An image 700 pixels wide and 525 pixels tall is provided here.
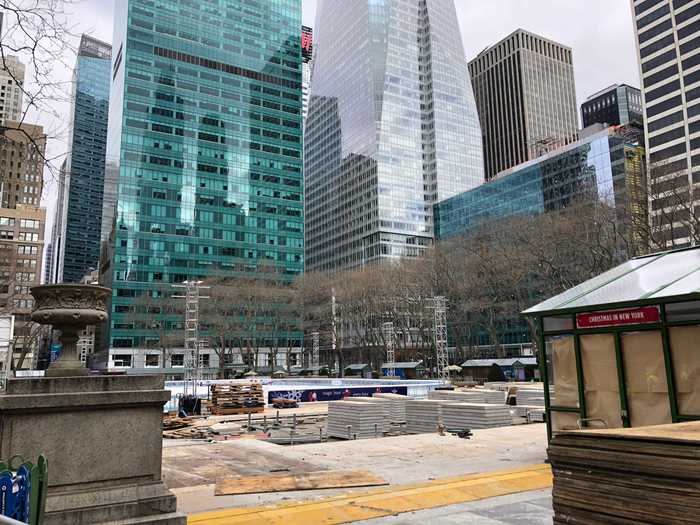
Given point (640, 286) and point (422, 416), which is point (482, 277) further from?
point (640, 286)

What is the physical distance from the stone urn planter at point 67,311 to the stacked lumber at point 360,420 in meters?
13.2

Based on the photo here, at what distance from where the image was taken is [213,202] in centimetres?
11444

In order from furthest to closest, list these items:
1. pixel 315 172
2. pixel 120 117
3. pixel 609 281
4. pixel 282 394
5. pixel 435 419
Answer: pixel 315 172, pixel 120 117, pixel 282 394, pixel 435 419, pixel 609 281

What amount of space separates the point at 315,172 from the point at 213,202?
8156cm

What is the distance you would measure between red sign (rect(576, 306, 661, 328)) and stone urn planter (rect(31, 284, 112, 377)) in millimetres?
8029

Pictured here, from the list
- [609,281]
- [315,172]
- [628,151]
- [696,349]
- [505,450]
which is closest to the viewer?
[696,349]

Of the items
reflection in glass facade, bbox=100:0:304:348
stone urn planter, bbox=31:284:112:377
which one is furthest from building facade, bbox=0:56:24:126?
reflection in glass facade, bbox=100:0:304:348

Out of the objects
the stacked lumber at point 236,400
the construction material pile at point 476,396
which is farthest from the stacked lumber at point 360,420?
the stacked lumber at point 236,400

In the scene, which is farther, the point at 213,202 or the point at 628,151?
the point at 213,202

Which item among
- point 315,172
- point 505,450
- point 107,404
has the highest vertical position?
point 315,172

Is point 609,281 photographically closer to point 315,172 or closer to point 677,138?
point 677,138

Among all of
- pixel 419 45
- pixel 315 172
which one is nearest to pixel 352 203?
pixel 315 172

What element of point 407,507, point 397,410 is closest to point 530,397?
point 397,410

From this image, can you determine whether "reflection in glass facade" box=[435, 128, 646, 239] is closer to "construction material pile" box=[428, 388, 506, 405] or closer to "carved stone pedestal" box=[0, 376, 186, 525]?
"construction material pile" box=[428, 388, 506, 405]
